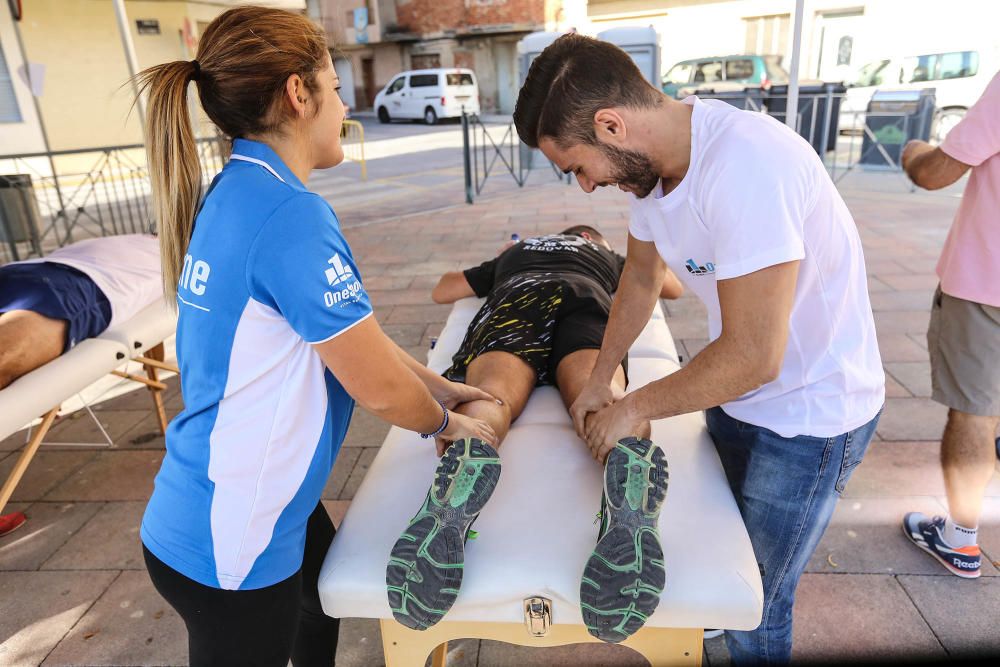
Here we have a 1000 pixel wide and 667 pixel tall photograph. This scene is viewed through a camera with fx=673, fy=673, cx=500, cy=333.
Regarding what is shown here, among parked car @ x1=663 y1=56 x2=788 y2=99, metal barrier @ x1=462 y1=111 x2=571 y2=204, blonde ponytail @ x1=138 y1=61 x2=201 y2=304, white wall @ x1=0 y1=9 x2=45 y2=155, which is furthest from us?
parked car @ x1=663 y1=56 x2=788 y2=99

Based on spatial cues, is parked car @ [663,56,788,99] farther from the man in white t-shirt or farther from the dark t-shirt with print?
the man in white t-shirt

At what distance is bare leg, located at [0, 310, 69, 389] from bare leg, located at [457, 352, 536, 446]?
5.21 feet

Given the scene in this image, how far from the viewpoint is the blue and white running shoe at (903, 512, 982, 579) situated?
204 centimetres

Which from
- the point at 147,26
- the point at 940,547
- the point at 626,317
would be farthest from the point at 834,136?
the point at 147,26

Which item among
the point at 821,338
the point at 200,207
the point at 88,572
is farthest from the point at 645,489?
the point at 88,572

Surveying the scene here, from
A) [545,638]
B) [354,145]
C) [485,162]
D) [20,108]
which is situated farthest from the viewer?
[354,145]

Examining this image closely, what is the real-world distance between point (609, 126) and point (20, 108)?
1230cm

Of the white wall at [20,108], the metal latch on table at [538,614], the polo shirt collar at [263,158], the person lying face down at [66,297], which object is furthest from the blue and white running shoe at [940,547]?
the white wall at [20,108]

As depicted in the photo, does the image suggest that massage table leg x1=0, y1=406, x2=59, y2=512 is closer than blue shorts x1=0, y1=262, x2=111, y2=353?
Yes

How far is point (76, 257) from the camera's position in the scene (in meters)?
2.88

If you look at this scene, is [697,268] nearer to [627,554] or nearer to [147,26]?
[627,554]

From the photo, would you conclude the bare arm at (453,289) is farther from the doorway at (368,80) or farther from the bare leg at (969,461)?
the doorway at (368,80)

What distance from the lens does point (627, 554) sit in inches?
48.6

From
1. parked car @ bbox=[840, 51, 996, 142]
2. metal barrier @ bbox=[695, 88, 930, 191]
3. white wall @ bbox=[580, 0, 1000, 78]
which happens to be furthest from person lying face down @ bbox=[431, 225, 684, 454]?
white wall @ bbox=[580, 0, 1000, 78]
